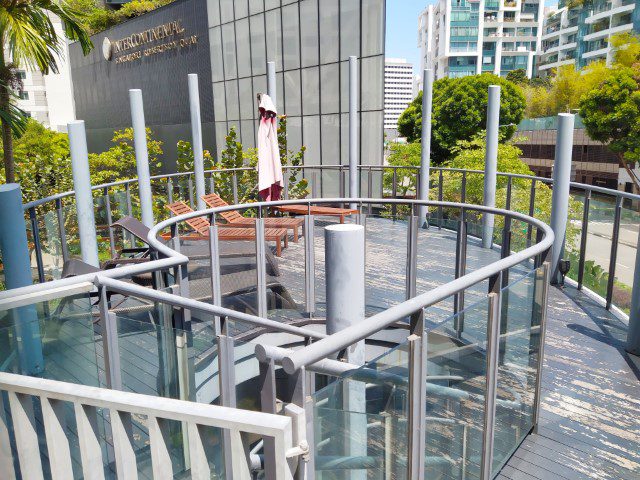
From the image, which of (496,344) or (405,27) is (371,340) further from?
(405,27)

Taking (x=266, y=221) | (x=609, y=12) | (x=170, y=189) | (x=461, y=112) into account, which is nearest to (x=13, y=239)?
(x=266, y=221)

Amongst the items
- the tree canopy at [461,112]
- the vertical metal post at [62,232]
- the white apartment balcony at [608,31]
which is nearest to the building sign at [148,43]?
the tree canopy at [461,112]

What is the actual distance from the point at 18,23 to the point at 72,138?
4479 millimetres

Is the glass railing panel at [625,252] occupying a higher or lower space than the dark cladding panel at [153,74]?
lower

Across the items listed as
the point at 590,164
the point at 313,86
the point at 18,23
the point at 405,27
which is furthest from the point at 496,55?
the point at 18,23

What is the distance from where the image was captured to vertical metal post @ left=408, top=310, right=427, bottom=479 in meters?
2.22

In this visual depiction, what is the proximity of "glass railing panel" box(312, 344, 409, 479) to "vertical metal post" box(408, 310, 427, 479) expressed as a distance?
0.04 metres

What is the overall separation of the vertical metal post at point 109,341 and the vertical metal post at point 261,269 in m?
2.69

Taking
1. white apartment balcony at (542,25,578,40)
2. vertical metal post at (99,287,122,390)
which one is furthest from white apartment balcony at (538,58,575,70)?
vertical metal post at (99,287,122,390)

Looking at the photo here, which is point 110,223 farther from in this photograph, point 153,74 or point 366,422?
point 153,74

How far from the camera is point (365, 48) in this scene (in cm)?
1844

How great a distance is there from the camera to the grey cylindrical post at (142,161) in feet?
25.6

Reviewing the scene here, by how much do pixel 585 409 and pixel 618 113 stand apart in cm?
3710

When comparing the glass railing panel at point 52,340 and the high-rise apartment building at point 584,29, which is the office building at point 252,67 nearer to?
the glass railing panel at point 52,340
